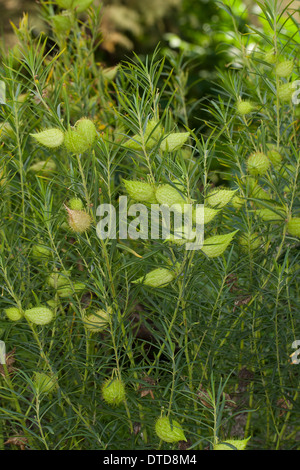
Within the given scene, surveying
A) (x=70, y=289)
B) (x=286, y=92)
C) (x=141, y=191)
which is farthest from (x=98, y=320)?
(x=286, y=92)

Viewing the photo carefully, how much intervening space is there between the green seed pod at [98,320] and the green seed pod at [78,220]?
4.2 inches

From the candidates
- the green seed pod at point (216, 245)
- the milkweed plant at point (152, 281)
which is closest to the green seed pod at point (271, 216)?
the milkweed plant at point (152, 281)

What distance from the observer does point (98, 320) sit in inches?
25.6

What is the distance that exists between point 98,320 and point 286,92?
39 centimetres

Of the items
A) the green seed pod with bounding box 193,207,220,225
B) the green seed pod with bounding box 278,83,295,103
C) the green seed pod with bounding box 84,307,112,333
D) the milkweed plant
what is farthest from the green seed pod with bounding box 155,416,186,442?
the green seed pod with bounding box 278,83,295,103

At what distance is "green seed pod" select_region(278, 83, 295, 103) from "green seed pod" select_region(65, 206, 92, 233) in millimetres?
330

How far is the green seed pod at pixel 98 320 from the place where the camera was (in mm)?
627

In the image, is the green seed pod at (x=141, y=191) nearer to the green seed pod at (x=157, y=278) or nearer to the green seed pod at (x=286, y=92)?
the green seed pod at (x=157, y=278)

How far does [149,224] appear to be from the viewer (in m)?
0.60

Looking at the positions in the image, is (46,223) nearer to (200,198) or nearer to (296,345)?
(200,198)

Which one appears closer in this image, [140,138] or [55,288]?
[140,138]

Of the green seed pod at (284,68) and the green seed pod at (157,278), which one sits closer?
the green seed pod at (157,278)
